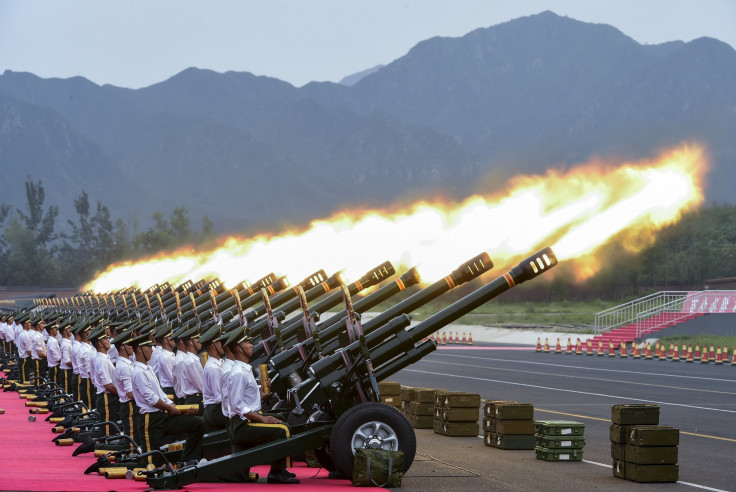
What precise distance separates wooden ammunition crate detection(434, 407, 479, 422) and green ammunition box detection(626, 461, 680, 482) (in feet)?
19.6

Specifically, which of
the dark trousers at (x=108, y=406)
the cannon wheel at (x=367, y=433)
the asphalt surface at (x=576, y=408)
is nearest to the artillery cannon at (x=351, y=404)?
the cannon wheel at (x=367, y=433)

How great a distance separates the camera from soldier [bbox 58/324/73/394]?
82.0ft

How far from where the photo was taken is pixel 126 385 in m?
17.2

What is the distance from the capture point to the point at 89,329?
23.0m

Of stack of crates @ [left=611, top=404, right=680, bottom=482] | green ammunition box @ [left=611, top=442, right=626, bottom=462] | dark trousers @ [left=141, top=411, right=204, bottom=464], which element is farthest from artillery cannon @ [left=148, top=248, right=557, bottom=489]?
green ammunition box @ [left=611, top=442, right=626, bottom=462]

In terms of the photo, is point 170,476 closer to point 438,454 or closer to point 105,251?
point 438,454

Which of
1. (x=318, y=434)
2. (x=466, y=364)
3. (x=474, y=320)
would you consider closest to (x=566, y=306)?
(x=474, y=320)

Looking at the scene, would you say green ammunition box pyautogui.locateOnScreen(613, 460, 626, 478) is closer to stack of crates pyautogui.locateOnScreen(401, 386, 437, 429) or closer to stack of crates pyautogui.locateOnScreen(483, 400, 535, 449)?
stack of crates pyautogui.locateOnScreen(483, 400, 535, 449)

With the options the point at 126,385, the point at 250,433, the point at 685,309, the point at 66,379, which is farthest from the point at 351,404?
the point at 685,309

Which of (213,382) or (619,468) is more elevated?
(213,382)

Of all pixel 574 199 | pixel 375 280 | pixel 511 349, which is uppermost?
pixel 574 199

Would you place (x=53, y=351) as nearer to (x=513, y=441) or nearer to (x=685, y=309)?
(x=513, y=441)

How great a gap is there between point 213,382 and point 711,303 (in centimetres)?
4819

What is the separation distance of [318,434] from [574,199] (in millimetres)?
9989
